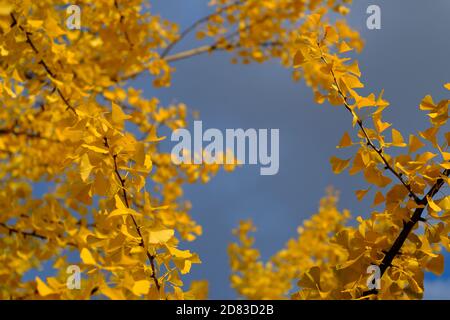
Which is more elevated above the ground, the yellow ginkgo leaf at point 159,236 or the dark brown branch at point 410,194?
the dark brown branch at point 410,194

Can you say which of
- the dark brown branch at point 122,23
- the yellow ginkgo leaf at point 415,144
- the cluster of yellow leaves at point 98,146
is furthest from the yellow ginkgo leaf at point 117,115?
the dark brown branch at point 122,23

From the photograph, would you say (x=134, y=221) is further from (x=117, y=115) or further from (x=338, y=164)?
(x=338, y=164)

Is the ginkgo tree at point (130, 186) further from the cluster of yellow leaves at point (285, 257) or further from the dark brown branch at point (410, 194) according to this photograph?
the cluster of yellow leaves at point (285, 257)

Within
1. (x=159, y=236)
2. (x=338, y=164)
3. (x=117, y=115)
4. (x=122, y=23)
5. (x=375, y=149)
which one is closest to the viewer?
(x=159, y=236)

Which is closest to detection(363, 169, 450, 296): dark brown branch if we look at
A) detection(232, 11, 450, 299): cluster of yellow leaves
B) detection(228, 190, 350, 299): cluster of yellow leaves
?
detection(232, 11, 450, 299): cluster of yellow leaves

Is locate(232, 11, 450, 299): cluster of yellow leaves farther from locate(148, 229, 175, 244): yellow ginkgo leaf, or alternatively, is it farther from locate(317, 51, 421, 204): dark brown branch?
locate(148, 229, 175, 244): yellow ginkgo leaf

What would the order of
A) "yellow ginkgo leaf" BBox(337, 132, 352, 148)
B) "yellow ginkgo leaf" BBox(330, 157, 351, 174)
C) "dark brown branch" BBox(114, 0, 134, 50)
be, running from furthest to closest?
"dark brown branch" BBox(114, 0, 134, 50), "yellow ginkgo leaf" BBox(330, 157, 351, 174), "yellow ginkgo leaf" BBox(337, 132, 352, 148)

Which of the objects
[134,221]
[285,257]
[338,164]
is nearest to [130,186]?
[134,221]

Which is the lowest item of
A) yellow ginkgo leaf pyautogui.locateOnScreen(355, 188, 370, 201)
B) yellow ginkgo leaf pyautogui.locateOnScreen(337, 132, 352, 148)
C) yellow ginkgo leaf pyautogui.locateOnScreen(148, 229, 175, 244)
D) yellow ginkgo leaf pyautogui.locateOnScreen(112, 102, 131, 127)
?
yellow ginkgo leaf pyautogui.locateOnScreen(148, 229, 175, 244)

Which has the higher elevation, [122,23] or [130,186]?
[122,23]

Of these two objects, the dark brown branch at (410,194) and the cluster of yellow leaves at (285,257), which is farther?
the cluster of yellow leaves at (285,257)

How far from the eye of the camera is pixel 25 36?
6.95 feet
